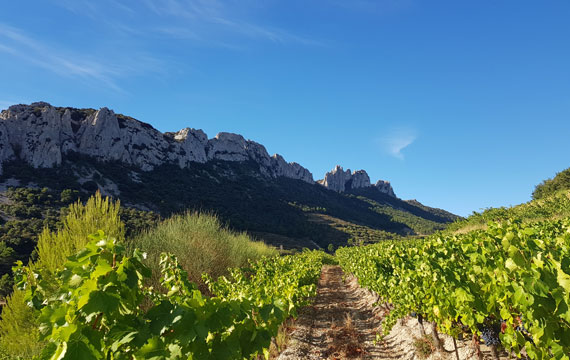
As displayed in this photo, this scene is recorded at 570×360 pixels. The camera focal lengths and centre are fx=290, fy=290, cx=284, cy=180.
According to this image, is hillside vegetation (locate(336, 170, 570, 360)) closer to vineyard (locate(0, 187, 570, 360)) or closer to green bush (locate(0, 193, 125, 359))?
vineyard (locate(0, 187, 570, 360))

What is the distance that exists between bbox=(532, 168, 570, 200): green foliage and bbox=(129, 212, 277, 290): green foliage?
41951 millimetres

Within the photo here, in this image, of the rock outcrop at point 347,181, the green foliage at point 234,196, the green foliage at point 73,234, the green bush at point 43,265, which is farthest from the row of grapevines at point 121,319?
the rock outcrop at point 347,181

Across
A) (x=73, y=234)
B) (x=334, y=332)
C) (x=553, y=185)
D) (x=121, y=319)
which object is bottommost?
(x=334, y=332)

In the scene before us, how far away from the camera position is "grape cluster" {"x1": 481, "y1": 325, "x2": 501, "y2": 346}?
3.91 metres

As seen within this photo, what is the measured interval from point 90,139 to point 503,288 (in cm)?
6527

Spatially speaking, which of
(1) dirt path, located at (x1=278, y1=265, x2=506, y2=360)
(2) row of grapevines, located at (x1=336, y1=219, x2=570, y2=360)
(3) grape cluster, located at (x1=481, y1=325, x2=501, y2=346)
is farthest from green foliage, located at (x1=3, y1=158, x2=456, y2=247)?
(3) grape cluster, located at (x1=481, y1=325, x2=501, y2=346)

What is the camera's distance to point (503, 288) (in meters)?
3.05

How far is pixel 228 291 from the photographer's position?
23.4 ft

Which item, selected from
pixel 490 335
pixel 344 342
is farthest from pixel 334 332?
pixel 490 335

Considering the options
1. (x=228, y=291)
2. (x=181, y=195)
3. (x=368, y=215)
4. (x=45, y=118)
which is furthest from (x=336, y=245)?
(x=45, y=118)

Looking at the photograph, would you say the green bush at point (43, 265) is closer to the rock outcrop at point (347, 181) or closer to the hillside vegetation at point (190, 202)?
the hillside vegetation at point (190, 202)

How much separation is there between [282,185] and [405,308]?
7682 cm

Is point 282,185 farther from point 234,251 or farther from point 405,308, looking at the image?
point 405,308

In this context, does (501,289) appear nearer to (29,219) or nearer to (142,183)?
(29,219)
